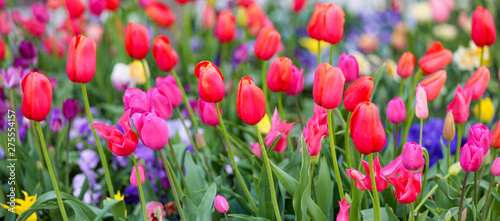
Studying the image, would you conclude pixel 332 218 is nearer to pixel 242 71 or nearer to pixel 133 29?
pixel 133 29

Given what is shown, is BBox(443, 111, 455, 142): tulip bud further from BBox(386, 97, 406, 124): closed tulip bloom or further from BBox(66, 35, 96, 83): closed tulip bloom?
BBox(66, 35, 96, 83): closed tulip bloom

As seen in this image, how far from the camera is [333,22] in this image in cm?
119

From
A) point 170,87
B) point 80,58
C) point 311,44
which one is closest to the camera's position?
point 80,58

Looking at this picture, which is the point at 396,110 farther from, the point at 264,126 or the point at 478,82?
the point at 264,126

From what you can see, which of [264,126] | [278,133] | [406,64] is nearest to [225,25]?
[264,126]

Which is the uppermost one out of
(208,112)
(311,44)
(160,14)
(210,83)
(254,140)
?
(160,14)

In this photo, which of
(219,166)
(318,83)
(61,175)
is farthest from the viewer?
(61,175)

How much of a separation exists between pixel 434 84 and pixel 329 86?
0.37 metres

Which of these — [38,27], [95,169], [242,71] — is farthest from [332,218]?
[38,27]

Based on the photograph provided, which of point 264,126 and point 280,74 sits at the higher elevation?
point 280,74

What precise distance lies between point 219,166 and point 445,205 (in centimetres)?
64

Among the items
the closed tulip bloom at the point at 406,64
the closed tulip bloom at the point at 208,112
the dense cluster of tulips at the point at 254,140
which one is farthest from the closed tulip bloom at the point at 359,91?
the closed tulip bloom at the point at 406,64

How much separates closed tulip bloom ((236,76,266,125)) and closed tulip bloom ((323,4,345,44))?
0.36m

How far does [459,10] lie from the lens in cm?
388
